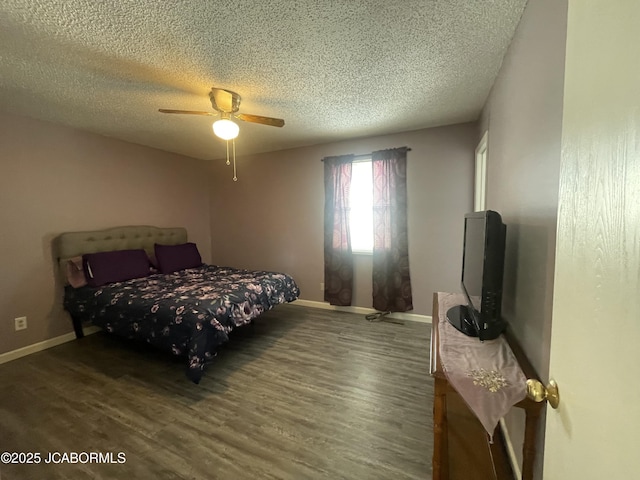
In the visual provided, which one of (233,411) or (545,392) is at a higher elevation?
(545,392)

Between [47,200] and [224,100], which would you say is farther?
[47,200]

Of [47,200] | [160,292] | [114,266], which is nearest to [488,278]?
[160,292]

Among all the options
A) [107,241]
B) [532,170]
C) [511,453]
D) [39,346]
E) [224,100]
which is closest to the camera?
[532,170]

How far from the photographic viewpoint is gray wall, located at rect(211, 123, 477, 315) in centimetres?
318

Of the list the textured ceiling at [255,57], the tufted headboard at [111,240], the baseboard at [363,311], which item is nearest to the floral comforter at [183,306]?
the tufted headboard at [111,240]

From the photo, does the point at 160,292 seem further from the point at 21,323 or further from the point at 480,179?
the point at 480,179

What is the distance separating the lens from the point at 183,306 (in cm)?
221

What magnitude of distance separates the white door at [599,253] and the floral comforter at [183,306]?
6.89ft

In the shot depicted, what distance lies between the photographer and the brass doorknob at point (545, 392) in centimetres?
61

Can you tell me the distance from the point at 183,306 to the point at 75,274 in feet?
5.50

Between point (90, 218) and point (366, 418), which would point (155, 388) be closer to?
point (366, 418)

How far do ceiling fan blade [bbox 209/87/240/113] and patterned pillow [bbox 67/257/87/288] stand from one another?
7.60ft

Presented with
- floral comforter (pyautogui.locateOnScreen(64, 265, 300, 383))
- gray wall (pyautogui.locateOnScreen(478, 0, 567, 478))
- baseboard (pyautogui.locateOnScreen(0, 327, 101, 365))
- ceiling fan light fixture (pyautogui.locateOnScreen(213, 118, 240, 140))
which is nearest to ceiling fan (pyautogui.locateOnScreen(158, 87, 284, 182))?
ceiling fan light fixture (pyautogui.locateOnScreen(213, 118, 240, 140))

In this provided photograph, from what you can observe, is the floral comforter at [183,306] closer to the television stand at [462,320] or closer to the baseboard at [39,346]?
the baseboard at [39,346]
